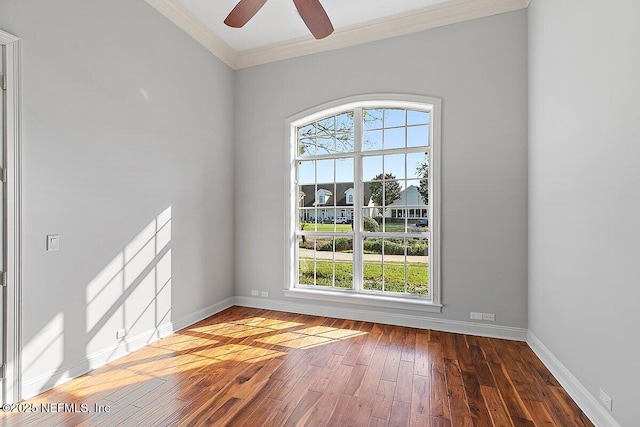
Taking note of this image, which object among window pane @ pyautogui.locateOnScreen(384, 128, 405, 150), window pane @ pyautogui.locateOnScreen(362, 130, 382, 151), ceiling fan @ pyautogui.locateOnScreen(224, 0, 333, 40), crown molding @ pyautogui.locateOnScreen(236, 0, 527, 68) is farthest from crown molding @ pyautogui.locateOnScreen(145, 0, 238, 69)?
window pane @ pyautogui.locateOnScreen(384, 128, 405, 150)

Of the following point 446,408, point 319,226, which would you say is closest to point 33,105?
point 319,226

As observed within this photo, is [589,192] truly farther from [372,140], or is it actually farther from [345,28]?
[345,28]

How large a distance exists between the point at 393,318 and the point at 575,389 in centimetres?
173

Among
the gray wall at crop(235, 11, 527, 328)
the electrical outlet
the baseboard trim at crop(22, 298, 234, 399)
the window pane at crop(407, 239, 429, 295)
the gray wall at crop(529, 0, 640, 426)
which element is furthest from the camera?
the window pane at crop(407, 239, 429, 295)

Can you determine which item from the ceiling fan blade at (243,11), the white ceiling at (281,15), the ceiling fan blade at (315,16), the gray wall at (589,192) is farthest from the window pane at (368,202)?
the ceiling fan blade at (243,11)

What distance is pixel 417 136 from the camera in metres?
3.66

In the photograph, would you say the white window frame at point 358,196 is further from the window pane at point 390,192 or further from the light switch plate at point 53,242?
the light switch plate at point 53,242

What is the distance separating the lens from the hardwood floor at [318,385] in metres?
1.95

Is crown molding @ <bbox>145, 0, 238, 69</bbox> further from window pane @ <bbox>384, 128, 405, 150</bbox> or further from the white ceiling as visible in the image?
window pane @ <bbox>384, 128, 405, 150</bbox>

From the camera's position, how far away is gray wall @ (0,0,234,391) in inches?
86.6

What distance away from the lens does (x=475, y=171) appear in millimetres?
3279

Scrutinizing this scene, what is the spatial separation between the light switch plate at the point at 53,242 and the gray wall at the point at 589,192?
12.2ft

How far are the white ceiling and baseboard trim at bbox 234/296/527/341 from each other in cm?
347

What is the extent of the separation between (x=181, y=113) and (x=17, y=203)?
5.99 ft
